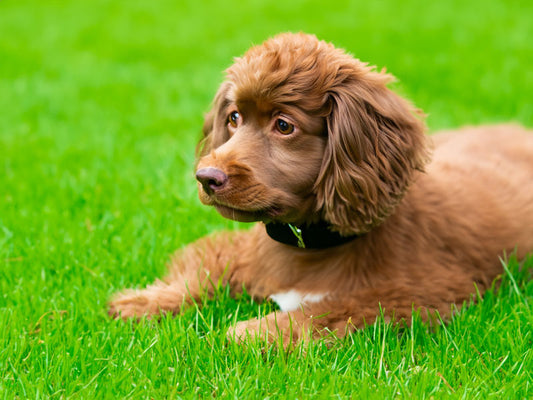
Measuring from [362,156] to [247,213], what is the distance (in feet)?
1.94

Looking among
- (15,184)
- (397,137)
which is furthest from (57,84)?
(397,137)

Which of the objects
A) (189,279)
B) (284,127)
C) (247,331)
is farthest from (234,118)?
(247,331)

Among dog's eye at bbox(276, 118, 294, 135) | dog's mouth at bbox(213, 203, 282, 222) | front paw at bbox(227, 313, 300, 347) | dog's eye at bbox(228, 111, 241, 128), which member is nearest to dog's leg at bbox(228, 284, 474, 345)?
front paw at bbox(227, 313, 300, 347)

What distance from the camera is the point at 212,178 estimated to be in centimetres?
289

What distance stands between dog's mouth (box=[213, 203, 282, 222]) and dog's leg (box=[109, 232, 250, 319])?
23.3 inches

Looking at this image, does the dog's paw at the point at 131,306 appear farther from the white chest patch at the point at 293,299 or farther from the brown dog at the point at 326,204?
the white chest patch at the point at 293,299

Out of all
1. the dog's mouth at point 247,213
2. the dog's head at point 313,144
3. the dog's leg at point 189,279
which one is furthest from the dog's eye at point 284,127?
the dog's leg at point 189,279

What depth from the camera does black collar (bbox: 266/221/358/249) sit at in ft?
10.7

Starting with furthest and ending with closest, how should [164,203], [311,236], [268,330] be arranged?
[164,203] → [311,236] → [268,330]

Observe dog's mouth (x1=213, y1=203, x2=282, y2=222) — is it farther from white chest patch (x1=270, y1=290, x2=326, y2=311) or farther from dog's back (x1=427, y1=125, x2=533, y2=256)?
dog's back (x1=427, y1=125, x2=533, y2=256)

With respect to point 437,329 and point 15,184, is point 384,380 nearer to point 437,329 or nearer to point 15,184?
point 437,329

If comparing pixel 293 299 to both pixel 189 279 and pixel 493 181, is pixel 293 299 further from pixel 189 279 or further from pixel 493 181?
pixel 493 181

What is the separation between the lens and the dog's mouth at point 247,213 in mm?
3045

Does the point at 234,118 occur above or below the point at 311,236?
above
